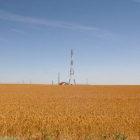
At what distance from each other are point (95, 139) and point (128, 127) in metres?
2.49

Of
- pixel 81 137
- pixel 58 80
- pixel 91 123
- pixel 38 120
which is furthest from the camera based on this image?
pixel 58 80

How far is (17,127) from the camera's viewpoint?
878cm

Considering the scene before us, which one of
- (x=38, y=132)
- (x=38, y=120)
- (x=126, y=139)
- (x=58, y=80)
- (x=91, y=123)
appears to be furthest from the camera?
(x=58, y=80)

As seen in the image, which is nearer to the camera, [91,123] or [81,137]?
[81,137]

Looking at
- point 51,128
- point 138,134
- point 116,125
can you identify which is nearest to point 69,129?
point 51,128

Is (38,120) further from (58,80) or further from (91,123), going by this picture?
(58,80)

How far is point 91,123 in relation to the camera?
9211 mm

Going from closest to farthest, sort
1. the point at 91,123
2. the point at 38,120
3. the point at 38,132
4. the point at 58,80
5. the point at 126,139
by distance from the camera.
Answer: the point at 126,139 < the point at 38,132 < the point at 91,123 < the point at 38,120 < the point at 58,80

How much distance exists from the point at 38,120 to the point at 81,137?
2.96 meters

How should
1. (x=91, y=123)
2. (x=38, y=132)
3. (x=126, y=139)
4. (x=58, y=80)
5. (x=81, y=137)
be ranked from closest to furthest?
(x=126, y=139)
(x=81, y=137)
(x=38, y=132)
(x=91, y=123)
(x=58, y=80)

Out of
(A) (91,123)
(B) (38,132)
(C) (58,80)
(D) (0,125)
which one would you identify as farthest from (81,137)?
(C) (58,80)

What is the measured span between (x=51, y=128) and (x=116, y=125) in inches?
125

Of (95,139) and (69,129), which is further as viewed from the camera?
(69,129)

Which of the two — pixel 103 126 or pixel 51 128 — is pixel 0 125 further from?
pixel 103 126
